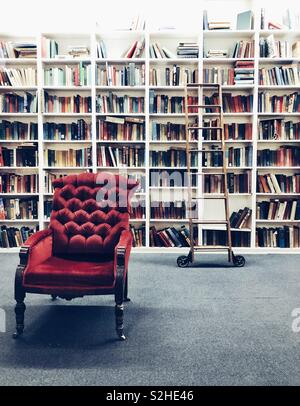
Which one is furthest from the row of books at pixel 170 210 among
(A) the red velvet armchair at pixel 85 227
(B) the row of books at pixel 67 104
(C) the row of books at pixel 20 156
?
(A) the red velvet armchair at pixel 85 227

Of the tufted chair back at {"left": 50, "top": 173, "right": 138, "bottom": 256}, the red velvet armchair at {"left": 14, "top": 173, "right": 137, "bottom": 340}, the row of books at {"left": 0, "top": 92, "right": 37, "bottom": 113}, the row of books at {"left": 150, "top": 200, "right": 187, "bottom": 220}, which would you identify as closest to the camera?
the red velvet armchair at {"left": 14, "top": 173, "right": 137, "bottom": 340}

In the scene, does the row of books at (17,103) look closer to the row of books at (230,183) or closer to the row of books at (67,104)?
the row of books at (67,104)

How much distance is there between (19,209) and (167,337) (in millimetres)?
3330

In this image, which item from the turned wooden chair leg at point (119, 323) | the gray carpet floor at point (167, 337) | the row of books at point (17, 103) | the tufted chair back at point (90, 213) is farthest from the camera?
the row of books at point (17, 103)

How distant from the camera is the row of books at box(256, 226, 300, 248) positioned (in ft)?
17.6

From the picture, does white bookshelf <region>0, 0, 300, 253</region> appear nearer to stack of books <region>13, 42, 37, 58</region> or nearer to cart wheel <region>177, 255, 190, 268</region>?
stack of books <region>13, 42, 37, 58</region>

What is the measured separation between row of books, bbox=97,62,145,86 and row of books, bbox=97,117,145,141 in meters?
0.44

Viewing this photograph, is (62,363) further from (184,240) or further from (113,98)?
(113,98)

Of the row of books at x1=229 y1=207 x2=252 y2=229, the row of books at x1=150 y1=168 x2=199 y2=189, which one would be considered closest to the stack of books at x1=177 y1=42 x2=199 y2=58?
the row of books at x1=150 y1=168 x2=199 y2=189

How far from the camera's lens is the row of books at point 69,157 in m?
5.41

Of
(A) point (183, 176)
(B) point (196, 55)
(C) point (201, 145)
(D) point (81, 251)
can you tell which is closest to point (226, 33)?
(B) point (196, 55)

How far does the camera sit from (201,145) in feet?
17.6

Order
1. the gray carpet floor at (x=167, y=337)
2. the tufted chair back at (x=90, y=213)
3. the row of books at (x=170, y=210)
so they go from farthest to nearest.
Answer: the row of books at (x=170, y=210), the tufted chair back at (x=90, y=213), the gray carpet floor at (x=167, y=337)

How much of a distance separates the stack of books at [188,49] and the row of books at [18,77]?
1.84 meters
